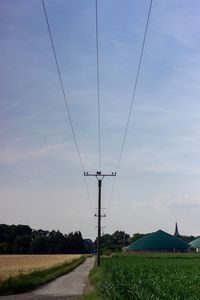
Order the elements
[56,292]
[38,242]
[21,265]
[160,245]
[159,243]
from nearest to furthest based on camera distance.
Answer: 1. [56,292]
2. [21,265]
3. [160,245]
4. [159,243]
5. [38,242]

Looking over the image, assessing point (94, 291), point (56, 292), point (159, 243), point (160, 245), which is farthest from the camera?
point (159, 243)

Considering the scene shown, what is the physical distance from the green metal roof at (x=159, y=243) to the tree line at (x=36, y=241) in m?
30.7

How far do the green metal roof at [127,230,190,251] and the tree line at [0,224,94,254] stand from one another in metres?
30.7

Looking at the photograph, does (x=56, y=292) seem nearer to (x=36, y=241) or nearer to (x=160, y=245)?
(x=160, y=245)

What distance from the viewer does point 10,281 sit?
36.7 meters

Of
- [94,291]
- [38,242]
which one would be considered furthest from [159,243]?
[94,291]

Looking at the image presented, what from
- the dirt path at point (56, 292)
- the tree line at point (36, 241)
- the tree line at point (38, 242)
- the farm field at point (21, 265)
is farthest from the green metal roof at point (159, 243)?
the dirt path at point (56, 292)

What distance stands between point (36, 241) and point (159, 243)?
1521 inches

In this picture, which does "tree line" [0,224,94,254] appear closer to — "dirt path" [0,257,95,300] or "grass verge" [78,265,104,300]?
"dirt path" [0,257,95,300]

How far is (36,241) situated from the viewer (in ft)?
551

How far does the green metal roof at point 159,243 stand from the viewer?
495 feet

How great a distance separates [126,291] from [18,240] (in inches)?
5902

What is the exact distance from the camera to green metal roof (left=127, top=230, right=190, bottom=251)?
15100 cm

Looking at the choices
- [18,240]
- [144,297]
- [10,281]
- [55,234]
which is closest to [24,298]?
[10,281]
